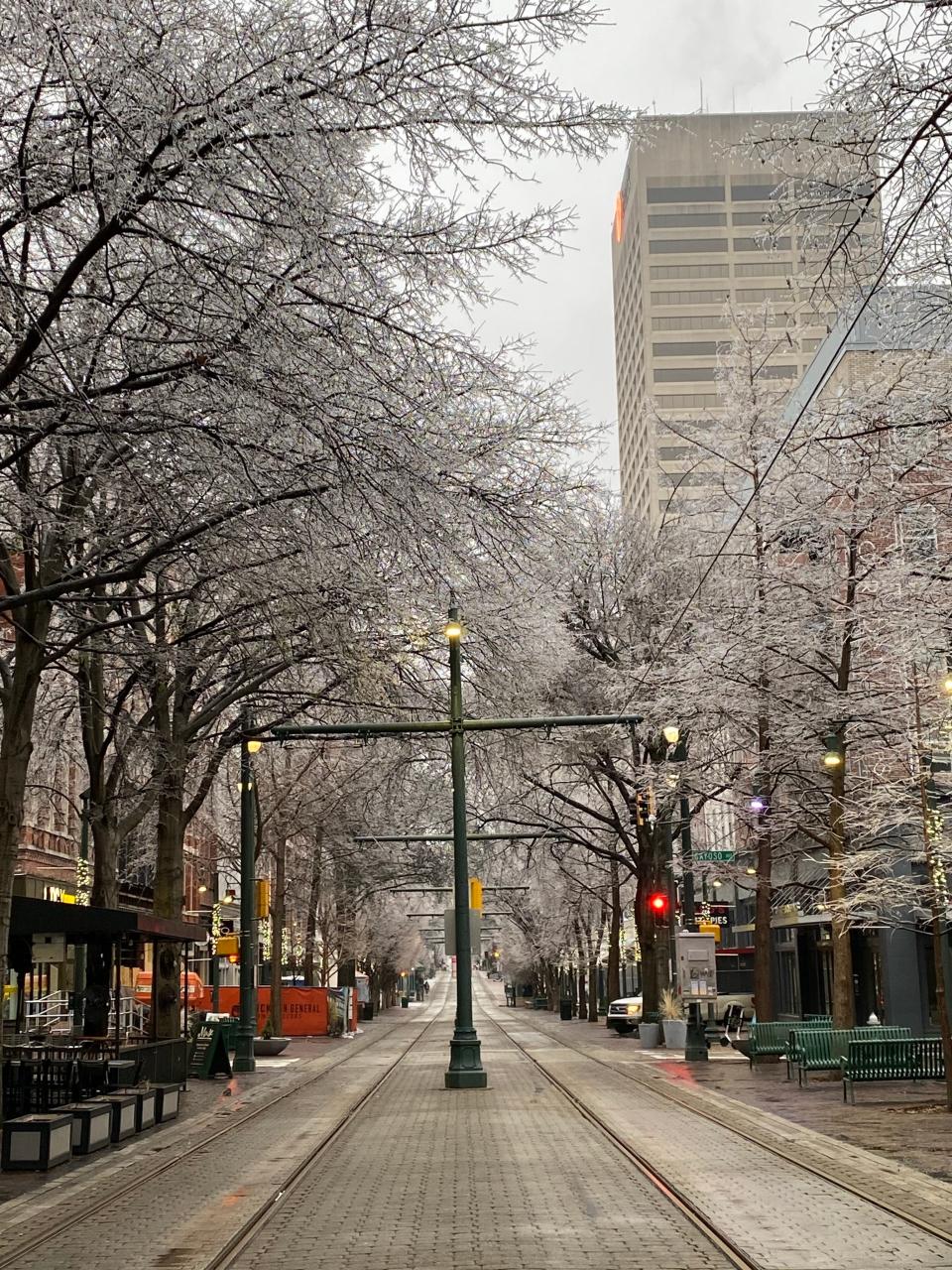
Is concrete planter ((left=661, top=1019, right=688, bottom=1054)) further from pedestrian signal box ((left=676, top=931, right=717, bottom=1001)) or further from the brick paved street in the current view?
the brick paved street

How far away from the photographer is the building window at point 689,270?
13412cm

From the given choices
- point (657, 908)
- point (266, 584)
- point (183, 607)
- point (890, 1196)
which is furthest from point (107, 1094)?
point (657, 908)

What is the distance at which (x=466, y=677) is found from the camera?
23.2 m

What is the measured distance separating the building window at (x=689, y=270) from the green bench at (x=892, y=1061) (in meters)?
120

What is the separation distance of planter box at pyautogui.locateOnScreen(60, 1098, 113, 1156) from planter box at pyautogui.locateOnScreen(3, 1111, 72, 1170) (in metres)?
0.69

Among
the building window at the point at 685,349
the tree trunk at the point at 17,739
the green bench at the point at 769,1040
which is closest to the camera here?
the tree trunk at the point at 17,739

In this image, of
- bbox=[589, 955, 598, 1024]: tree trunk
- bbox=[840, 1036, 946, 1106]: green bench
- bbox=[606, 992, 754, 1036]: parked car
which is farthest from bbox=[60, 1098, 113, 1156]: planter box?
bbox=[589, 955, 598, 1024]: tree trunk

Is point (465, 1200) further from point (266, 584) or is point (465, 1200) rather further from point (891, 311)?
point (891, 311)

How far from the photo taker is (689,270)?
5300 inches

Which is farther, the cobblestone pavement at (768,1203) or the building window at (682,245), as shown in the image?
the building window at (682,245)

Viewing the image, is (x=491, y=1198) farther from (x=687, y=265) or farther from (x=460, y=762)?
(x=687, y=265)

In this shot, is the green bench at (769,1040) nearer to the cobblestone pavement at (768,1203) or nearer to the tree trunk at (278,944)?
the cobblestone pavement at (768,1203)

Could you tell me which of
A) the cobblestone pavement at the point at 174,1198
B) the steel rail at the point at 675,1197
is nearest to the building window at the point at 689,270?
Answer: the steel rail at the point at 675,1197

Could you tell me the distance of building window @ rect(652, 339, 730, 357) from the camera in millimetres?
133250
